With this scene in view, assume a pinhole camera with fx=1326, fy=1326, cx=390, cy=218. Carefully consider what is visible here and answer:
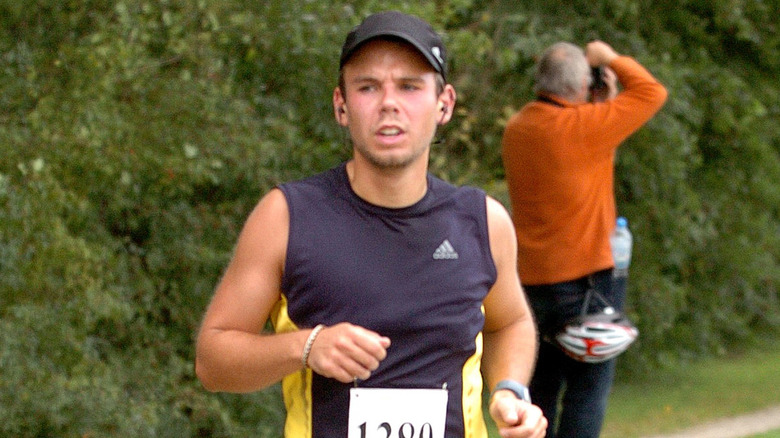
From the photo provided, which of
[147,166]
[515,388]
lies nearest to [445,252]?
[515,388]

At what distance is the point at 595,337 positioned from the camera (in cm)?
532

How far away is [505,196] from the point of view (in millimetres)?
7078

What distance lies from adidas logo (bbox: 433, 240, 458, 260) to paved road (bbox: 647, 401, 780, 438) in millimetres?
5031

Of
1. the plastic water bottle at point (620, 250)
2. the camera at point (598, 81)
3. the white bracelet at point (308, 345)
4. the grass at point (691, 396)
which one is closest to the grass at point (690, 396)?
the grass at point (691, 396)

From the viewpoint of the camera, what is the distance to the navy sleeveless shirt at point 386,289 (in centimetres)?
277

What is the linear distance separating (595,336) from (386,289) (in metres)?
2.69

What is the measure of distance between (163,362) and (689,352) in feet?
14.7

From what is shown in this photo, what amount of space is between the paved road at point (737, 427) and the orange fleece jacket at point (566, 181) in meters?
2.41

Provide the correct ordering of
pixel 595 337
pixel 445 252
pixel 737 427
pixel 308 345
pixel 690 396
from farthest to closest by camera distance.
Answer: pixel 690 396
pixel 737 427
pixel 595 337
pixel 445 252
pixel 308 345

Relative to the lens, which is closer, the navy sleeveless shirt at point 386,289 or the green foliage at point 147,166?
the navy sleeveless shirt at point 386,289

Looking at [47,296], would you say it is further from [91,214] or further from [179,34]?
[179,34]

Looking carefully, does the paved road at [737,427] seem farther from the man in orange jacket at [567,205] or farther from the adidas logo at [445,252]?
the adidas logo at [445,252]

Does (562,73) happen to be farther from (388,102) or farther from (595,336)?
(388,102)

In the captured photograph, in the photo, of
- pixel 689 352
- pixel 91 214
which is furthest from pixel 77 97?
pixel 689 352
